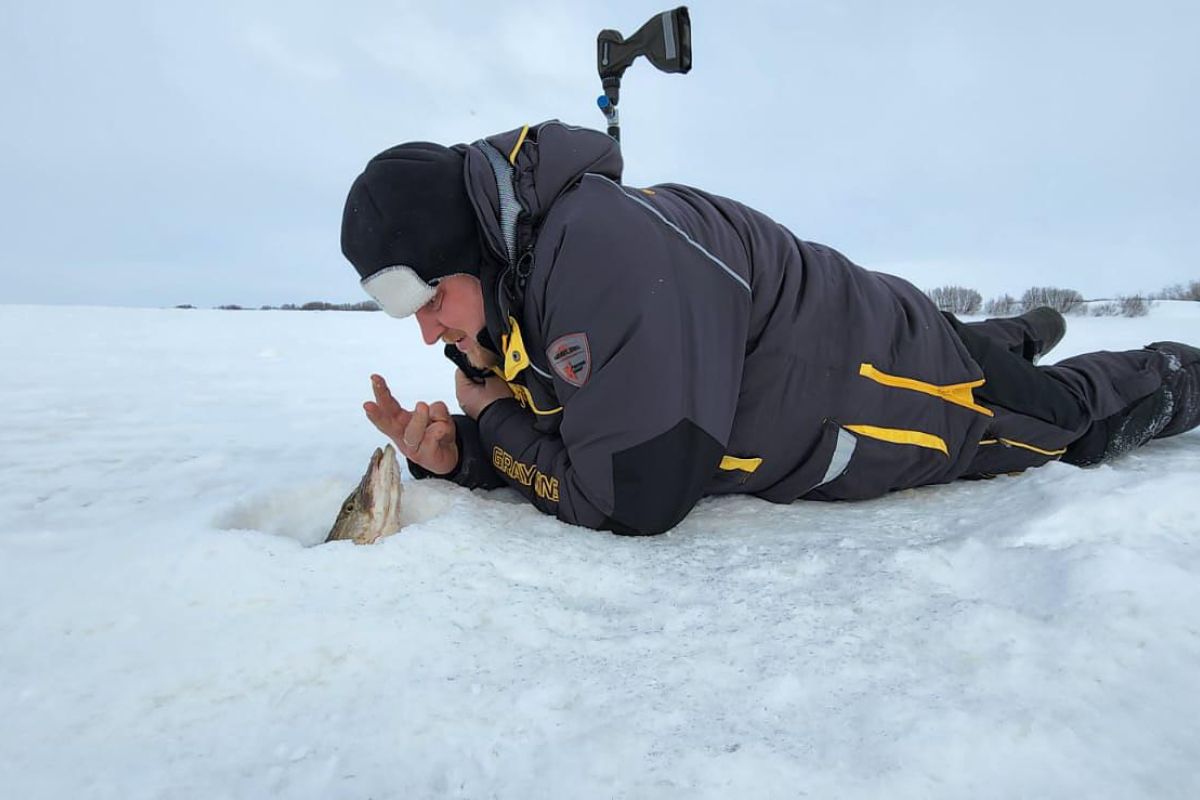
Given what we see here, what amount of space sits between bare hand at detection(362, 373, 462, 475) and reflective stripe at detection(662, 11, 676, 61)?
2.43m

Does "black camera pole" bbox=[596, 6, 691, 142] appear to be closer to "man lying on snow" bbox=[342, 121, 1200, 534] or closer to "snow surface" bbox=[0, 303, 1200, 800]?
"man lying on snow" bbox=[342, 121, 1200, 534]

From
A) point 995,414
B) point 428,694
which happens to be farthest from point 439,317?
point 995,414

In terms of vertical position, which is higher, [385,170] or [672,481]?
[385,170]

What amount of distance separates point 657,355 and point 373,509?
75 centimetres

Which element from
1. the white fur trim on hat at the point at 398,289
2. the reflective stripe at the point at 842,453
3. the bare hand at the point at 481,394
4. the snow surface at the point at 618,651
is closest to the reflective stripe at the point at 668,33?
the bare hand at the point at 481,394

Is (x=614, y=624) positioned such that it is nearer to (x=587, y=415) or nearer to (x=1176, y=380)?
(x=587, y=415)

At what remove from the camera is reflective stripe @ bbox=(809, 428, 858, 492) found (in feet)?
5.85

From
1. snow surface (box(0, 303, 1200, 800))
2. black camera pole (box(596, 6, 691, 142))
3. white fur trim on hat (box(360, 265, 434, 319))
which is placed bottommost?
snow surface (box(0, 303, 1200, 800))

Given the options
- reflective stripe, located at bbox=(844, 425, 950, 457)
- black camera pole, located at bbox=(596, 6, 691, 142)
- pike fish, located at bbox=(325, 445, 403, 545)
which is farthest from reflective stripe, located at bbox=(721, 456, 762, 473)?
black camera pole, located at bbox=(596, 6, 691, 142)

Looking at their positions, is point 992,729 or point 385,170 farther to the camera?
point 385,170

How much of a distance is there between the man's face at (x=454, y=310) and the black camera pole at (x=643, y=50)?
5.53ft

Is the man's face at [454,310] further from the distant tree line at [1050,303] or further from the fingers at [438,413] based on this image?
the distant tree line at [1050,303]

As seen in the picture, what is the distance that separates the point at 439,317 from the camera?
1.82 metres

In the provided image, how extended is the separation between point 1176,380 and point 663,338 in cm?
209
